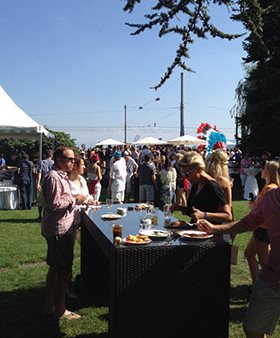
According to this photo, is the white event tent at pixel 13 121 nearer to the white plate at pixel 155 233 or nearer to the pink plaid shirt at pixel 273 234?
the white plate at pixel 155 233

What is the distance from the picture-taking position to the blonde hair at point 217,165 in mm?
5410

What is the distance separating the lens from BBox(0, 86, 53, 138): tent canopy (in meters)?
13.8

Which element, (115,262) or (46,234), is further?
(46,234)

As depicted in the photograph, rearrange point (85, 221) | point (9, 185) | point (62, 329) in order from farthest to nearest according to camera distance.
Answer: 1. point (9, 185)
2. point (85, 221)
3. point (62, 329)

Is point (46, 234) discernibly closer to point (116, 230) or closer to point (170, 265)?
point (116, 230)

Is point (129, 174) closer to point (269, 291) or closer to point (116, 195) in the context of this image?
point (116, 195)

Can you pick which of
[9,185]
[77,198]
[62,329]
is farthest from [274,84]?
[62,329]

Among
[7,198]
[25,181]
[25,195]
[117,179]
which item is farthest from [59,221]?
[7,198]

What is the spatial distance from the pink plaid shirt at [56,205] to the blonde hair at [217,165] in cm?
186

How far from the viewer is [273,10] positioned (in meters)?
3.31

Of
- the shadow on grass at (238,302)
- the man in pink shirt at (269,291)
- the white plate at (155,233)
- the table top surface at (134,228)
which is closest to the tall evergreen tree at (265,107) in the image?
the shadow on grass at (238,302)

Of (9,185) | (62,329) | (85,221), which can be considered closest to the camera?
(62,329)

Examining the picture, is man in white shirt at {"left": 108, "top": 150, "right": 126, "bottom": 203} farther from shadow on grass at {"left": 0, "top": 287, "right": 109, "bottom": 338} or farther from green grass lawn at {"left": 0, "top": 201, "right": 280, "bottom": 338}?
shadow on grass at {"left": 0, "top": 287, "right": 109, "bottom": 338}

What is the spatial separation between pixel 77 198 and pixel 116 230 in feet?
6.90
